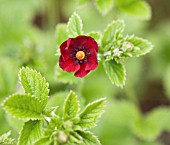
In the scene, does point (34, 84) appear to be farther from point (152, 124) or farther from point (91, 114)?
point (152, 124)

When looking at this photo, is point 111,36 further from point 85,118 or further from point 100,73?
point 100,73

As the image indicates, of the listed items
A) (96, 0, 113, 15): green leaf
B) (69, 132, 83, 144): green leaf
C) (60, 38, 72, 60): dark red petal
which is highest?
(96, 0, 113, 15): green leaf

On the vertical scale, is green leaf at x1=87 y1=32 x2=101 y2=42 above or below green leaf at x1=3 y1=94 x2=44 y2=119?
above

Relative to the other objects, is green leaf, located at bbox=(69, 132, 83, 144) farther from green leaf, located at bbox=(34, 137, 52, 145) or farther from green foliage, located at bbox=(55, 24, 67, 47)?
green foliage, located at bbox=(55, 24, 67, 47)

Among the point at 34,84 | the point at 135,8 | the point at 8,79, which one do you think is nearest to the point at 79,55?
the point at 34,84

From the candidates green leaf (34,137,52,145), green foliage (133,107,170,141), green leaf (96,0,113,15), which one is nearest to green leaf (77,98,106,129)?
Answer: green leaf (34,137,52,145)

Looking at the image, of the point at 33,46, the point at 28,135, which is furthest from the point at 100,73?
the point at 28,135

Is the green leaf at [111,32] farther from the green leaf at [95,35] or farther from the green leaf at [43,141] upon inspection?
the green leaf at [43,141]
